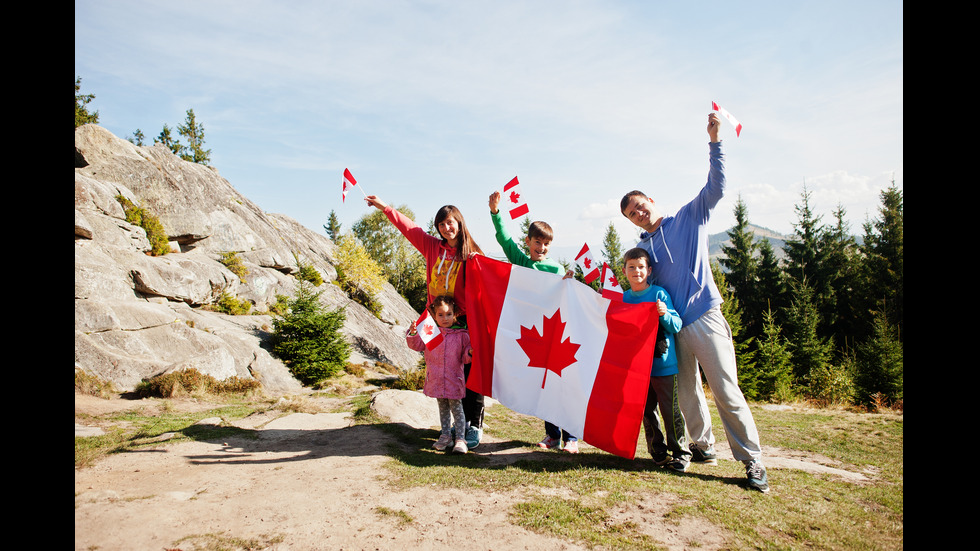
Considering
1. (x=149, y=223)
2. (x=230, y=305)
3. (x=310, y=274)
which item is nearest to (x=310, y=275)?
(x=310, y=274)

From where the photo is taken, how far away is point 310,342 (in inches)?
591

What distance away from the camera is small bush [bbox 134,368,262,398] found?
1009 cm

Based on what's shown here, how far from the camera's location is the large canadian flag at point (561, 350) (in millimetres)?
4668

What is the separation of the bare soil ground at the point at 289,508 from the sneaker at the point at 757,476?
967mm

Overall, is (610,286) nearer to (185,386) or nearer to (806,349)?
(185,386)

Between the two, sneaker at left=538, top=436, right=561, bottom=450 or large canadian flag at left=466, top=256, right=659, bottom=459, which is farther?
sneaker at left=538, top=436, right=561, bottom=450

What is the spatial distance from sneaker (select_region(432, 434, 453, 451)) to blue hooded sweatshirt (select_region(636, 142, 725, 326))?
108 inches

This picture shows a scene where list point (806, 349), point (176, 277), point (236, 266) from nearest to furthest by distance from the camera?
point (176, 277)
point (236, 266)
point (806, 349)

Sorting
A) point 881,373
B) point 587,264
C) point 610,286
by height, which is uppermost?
point 587,264

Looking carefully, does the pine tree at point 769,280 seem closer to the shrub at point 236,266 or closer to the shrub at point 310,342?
the shrub at point 310,342

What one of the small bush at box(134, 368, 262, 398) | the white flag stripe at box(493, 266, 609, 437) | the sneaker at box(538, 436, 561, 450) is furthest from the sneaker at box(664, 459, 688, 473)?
the small bush at box(134, 368, 262, 398)

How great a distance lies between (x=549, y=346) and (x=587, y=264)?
3.25ft

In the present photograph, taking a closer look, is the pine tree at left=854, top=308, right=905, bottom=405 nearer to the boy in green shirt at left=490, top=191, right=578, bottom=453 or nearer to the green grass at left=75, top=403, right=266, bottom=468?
the boy in green shirt at left=490, top=191, right=578, bottom=453

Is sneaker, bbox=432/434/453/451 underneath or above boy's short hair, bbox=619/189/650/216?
underneath
